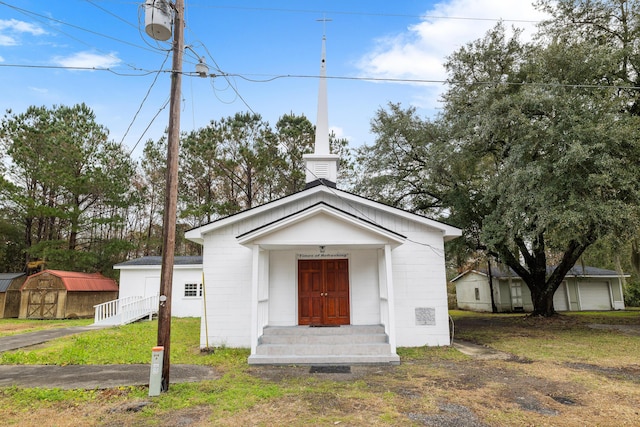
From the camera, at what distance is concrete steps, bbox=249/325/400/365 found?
8977 millimetres

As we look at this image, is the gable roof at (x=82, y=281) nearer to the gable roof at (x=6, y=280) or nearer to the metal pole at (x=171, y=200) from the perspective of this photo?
the gable roof at (x=6, y=280)

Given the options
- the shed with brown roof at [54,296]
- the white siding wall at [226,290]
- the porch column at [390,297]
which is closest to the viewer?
the porch column at [390,297]

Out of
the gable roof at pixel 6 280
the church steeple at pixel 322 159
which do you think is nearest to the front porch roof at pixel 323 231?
the church steeple at pixel 322 159

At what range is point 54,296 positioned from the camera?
70.4ft

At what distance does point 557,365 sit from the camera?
28.0 feet

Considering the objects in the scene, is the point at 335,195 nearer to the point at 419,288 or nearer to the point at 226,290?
the point at 419,288

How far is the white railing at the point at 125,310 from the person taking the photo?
56.5 ft

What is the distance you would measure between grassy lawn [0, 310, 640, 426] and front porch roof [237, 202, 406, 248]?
305cm

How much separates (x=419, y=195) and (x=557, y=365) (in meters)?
11.1

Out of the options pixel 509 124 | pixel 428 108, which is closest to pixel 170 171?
pixel 509 124

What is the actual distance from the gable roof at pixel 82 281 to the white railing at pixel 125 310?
3.84 m

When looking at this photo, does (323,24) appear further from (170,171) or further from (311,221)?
(170,171)

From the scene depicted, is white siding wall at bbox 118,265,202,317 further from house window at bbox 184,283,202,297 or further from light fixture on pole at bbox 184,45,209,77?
light fixture on pole at bbox 184,45,209,77

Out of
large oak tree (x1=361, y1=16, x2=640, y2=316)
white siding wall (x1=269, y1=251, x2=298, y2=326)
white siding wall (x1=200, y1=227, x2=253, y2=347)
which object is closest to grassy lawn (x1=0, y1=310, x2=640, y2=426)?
white siding wall (x1=200, y1=227, x2=253, y2=347)
